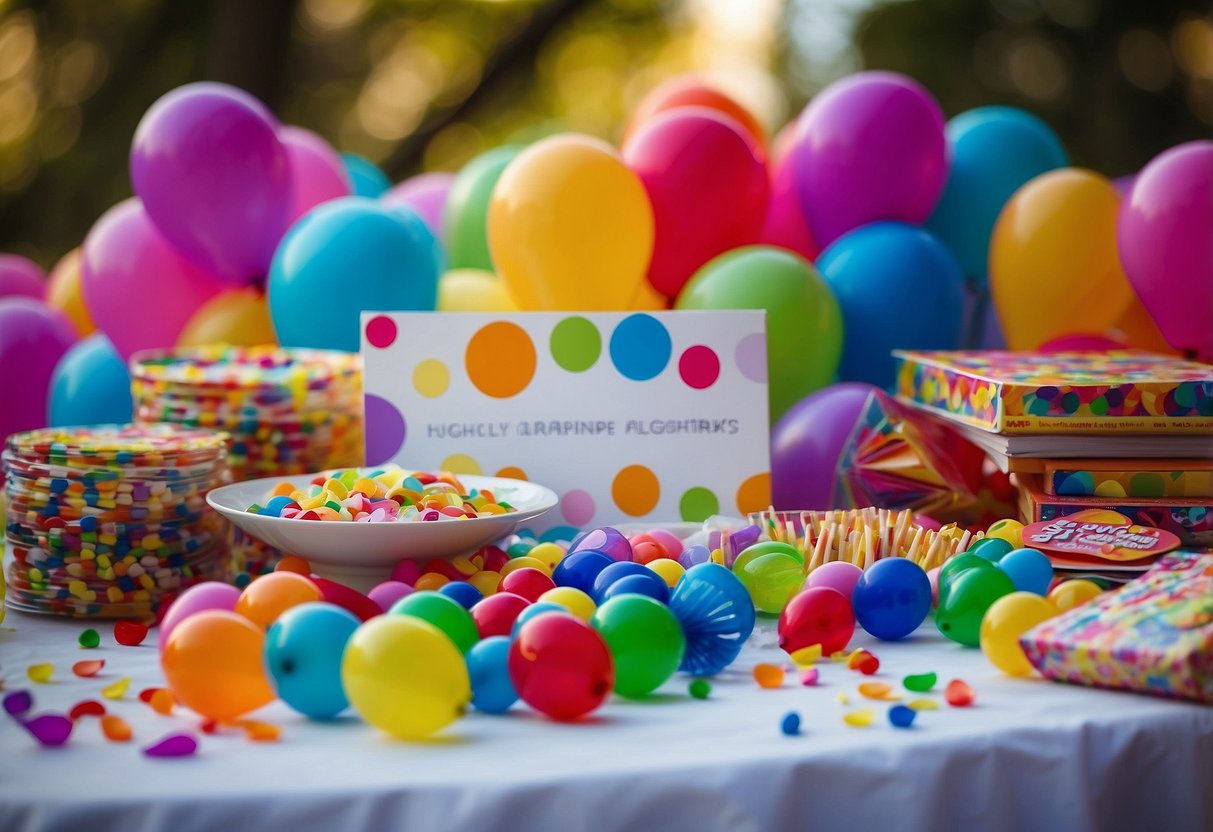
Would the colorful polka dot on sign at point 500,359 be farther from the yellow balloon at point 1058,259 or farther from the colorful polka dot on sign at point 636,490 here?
the yellow balloon at point 1058,259

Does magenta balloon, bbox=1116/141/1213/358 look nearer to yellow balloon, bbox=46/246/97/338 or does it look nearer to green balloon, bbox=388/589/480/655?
green balloon, bbox=388/589/480/655

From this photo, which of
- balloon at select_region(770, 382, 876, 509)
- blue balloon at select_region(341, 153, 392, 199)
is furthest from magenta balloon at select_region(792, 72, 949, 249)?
blue balloon at select_region(341, 153, 392, 199)

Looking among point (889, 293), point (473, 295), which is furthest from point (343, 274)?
point (889, 293)

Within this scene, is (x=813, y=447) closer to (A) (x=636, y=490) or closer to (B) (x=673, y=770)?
(A) (x=636, y=490)

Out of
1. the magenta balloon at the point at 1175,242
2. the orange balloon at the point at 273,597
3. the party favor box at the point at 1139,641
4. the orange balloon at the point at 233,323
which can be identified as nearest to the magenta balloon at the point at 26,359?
the orange balloon at the point at 233,323

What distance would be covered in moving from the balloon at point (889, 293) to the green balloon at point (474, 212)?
727 millimetres

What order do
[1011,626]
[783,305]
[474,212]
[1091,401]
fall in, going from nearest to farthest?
1. [1011,626]
2. [1091,401]
3. [783,305]
4. [474,212]

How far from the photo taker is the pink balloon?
2.79 meters

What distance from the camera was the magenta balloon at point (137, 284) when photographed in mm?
2176

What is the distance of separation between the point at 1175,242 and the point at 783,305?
2.29 ft

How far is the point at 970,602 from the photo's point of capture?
3.99 feet

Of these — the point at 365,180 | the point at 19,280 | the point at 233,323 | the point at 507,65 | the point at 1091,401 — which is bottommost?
the point at 1091,401

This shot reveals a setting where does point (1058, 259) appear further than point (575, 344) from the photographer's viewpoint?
Yes

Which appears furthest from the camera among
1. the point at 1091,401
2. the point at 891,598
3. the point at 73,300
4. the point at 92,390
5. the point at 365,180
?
the point at 365,180
